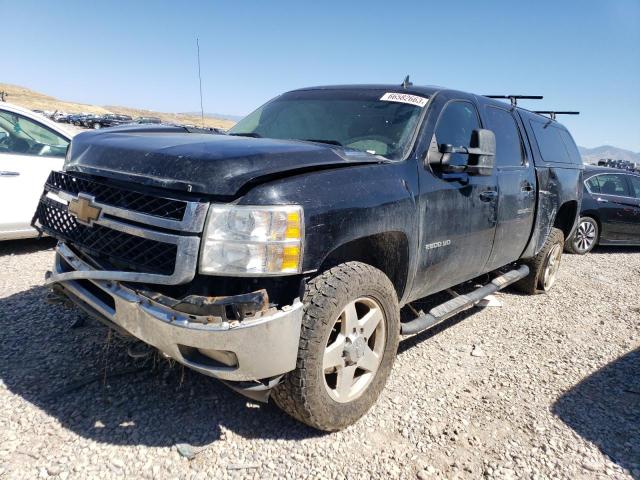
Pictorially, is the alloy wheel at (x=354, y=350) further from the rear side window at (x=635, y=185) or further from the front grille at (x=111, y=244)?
the rear side window at (x=635, y=185)

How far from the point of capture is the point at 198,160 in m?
2.09

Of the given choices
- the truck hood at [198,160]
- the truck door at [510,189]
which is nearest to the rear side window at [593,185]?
the truck door at [510,189]

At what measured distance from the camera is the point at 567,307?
16.8ft

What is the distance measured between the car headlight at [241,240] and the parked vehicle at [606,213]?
26.0 ft

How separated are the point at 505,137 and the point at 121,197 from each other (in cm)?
340

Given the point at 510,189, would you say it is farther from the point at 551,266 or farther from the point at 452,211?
the point at 551,266

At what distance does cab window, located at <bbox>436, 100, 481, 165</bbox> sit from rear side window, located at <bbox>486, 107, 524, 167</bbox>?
346 millimetres

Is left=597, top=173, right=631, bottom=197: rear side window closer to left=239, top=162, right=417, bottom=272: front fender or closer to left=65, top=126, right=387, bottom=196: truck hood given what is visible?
left=239, top=162, right=417, bottom=272: front fender

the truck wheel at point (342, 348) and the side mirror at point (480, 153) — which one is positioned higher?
the side mirror at point (480, 153)

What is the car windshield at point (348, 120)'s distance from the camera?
10.1ft

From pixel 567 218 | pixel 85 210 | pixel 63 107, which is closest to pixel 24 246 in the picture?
pixel 85 210

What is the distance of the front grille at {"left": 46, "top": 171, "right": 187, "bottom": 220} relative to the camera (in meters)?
2.06

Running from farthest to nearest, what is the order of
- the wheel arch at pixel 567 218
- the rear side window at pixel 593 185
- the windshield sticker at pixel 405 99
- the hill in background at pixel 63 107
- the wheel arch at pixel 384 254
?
the hill in background at pixel 63 107 < the rear side window at pixel 593 185 < the wheel arch at pixel 567 218 < the windshield sticker at pixel 405 99 < the wheel arch at pixel 384 254

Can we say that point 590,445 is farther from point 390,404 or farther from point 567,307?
point 567,307
